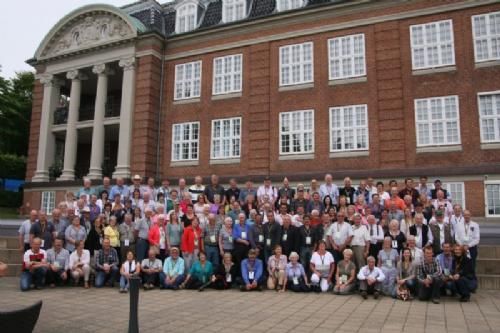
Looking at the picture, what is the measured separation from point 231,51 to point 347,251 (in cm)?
1692

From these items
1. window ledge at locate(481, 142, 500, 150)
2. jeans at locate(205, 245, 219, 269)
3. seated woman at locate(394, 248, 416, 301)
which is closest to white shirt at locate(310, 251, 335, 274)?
seated woman at locate(394, 248, 416, 301)

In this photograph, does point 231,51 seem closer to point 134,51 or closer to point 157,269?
point 134,51

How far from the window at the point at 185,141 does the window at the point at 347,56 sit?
8620 mm

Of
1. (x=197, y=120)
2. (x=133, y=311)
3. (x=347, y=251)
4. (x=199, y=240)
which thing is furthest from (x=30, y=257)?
(x=197, y=120)

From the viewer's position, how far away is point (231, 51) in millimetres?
24703

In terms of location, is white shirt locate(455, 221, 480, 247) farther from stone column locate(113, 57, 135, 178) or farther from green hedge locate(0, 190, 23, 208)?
green hedge locate(0, 190, 23, 208)

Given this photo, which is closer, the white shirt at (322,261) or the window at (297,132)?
the white shirt at (322,261)

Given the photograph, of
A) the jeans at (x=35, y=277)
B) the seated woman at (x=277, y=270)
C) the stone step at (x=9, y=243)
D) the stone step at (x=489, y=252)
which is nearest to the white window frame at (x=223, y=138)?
the stone step at (x=9, y=243)

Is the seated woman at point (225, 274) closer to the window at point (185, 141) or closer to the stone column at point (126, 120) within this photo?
the window at point (185, 141)

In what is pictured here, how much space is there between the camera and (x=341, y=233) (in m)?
11.3

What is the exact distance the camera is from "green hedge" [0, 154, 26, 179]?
120 ft

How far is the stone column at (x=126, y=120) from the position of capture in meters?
25.0

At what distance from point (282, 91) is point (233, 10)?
6.49 metres

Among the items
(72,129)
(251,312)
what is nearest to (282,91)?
(72,129)
